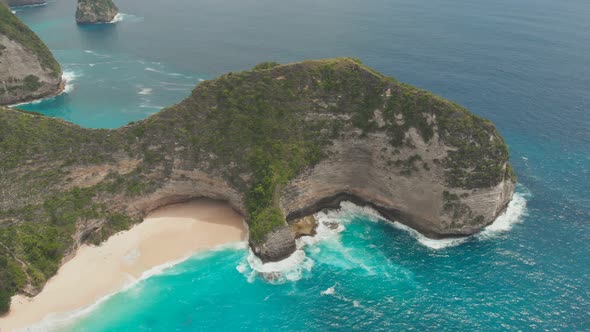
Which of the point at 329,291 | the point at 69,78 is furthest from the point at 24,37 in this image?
the point at 329,291

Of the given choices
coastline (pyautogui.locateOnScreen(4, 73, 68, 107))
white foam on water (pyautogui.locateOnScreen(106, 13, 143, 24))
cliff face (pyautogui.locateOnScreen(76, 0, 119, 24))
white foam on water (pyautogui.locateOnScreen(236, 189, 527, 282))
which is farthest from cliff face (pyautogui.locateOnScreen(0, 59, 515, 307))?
white foam on water (pyautogui.locateOnScreen(106, 13, 143, 24))

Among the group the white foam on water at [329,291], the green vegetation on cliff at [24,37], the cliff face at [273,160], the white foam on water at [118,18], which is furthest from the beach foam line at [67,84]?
the white foam on water at [329,291]

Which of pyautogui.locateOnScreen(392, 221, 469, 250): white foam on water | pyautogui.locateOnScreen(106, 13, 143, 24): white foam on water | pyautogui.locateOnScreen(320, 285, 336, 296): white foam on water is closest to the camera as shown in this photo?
pyautogui.locateOnScreen(320, 285, 336, 296): white foam on water

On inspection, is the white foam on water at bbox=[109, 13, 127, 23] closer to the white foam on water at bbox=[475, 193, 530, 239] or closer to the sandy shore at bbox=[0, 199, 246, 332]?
the sandy shore at bbox=[0, 199, 246, 332]

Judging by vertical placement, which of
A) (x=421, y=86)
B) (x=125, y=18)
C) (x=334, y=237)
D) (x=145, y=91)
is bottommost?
(x=334, y=237)

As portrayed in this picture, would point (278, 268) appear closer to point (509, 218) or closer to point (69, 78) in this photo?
point (509, 218)

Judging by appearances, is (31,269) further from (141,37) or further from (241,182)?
(141,37)
